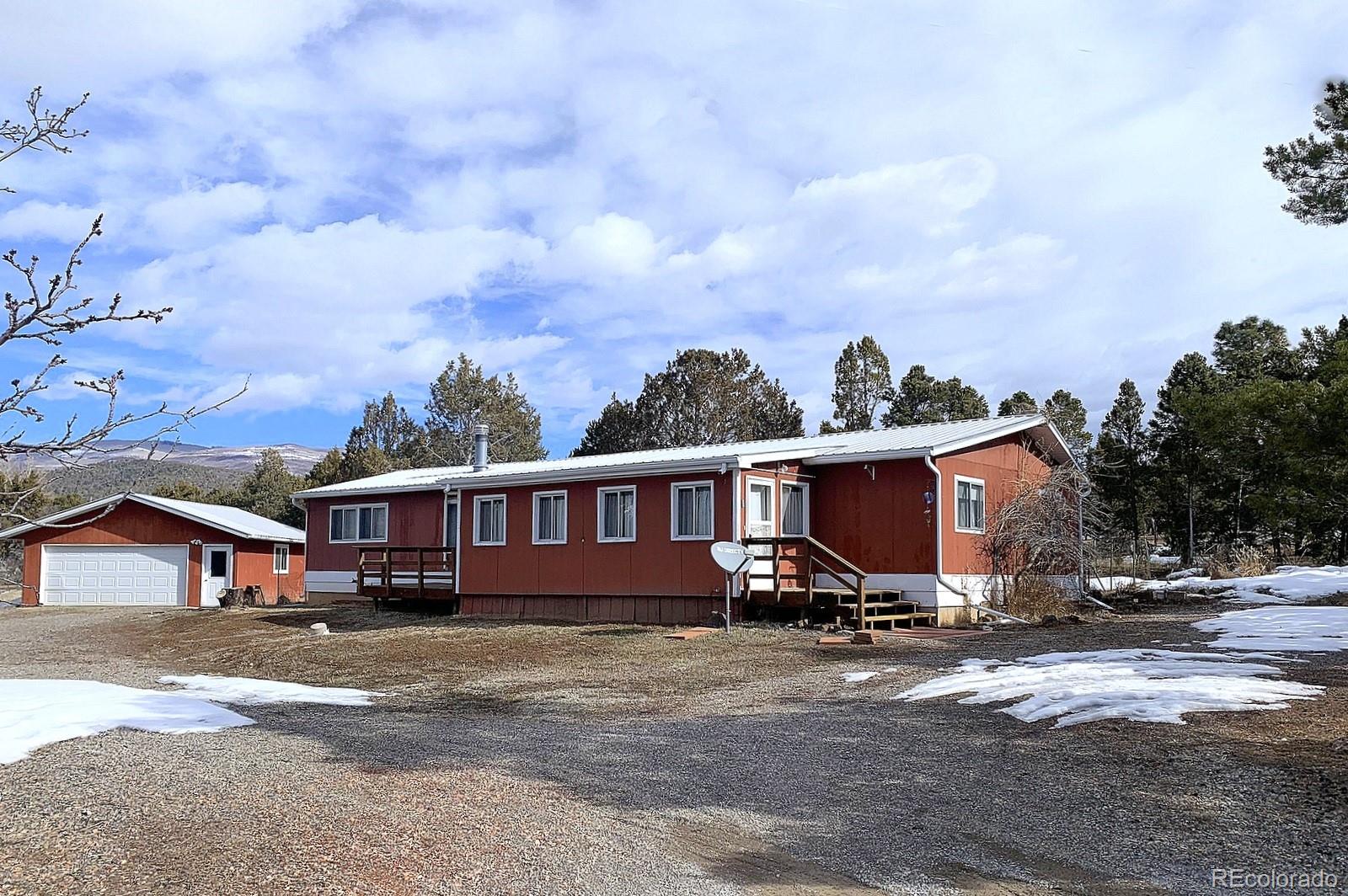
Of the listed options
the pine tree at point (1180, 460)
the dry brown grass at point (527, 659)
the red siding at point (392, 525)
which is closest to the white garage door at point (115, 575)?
the red siding at point (392, 525)

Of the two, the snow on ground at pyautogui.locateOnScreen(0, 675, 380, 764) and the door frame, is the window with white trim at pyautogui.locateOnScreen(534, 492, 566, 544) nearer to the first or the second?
the snow on ground at pyautogui.locateOnScreen(0, 675, 380, 764)

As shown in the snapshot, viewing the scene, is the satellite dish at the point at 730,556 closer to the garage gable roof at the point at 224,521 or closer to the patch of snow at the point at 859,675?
the patch of snow at the point at 859,675

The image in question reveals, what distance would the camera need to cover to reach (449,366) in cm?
5325

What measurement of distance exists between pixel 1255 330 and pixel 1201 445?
19.4 ft

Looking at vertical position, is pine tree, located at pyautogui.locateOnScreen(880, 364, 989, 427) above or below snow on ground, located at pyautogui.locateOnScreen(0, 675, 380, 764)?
above

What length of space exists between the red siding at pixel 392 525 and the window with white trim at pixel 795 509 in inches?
337

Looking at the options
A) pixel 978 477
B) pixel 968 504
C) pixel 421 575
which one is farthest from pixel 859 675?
pixel 421 575

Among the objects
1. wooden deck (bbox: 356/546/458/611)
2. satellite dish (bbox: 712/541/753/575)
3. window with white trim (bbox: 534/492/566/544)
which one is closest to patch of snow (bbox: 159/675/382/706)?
satellite dish (bbox: 712/541/753/575)

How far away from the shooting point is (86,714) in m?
8.65

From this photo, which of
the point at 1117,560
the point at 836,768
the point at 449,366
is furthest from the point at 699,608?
the point at 449,366

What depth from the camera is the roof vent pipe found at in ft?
88.4

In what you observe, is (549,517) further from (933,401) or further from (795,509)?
(933,401)

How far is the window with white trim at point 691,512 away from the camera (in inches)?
728

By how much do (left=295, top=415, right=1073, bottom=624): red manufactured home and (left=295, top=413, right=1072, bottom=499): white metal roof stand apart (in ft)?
0.16
